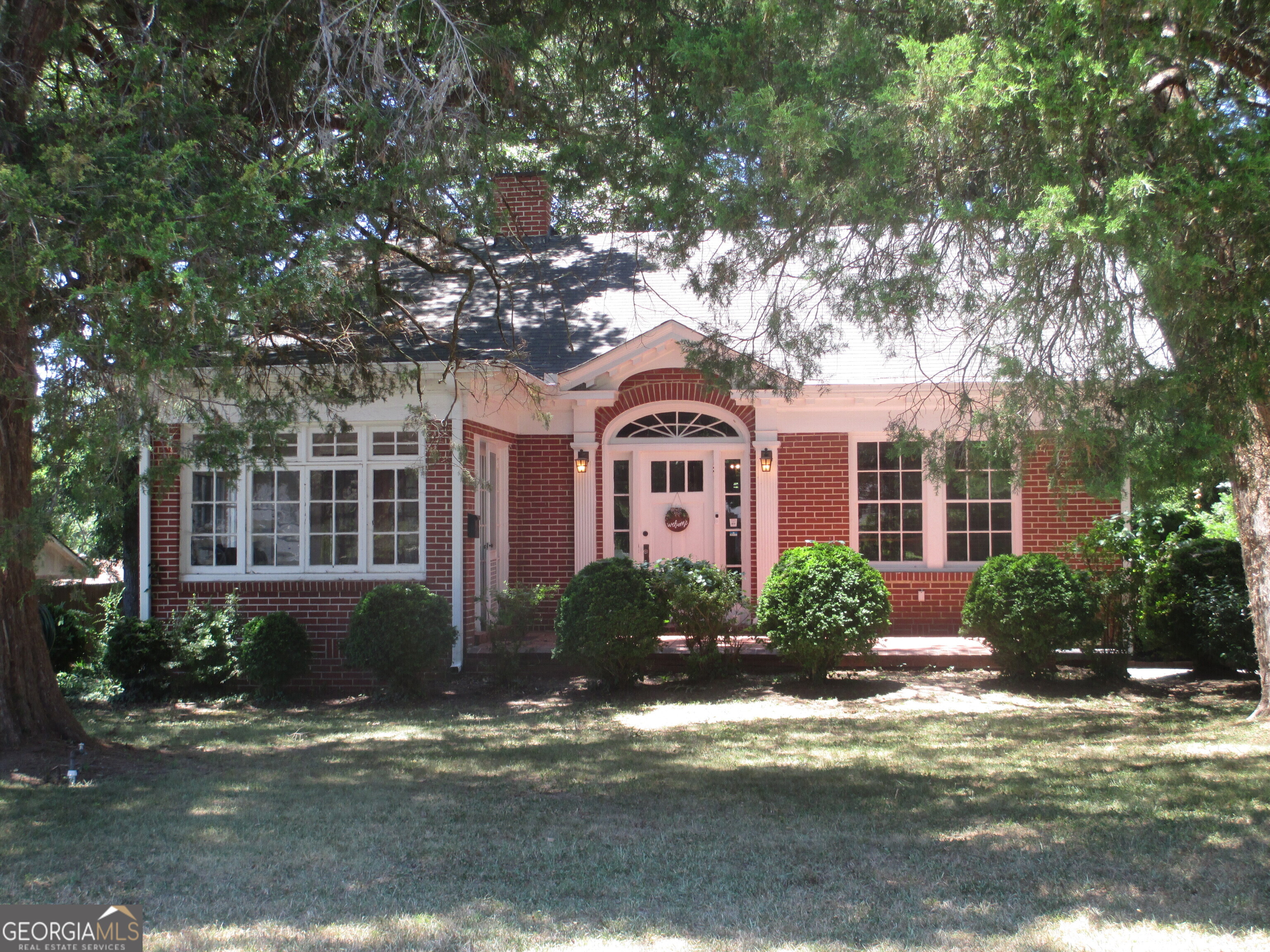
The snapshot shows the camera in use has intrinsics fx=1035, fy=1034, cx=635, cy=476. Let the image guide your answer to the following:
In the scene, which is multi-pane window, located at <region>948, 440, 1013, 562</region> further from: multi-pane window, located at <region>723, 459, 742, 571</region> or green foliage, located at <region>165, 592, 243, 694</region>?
green foliage, located at <region>165, 592, 243, 694</region>

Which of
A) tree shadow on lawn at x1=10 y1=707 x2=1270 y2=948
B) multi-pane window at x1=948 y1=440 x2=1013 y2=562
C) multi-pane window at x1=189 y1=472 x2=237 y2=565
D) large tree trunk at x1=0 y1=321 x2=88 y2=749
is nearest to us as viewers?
tree shadow on lawn at x1=10 y1=707 x2=1270 y2=948

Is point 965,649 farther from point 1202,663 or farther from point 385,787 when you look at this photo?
point 385,787

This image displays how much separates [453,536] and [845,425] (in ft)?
16.3

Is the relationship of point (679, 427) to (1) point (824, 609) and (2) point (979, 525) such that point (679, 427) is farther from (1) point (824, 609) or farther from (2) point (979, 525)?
(2) point (979, 525)

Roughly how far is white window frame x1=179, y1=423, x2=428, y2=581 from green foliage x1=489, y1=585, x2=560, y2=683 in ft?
3.31

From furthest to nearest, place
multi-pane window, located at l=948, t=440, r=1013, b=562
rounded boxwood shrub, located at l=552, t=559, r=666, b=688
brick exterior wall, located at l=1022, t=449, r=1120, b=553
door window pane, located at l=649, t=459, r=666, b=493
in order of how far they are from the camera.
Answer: door window pane, located at l=649, t=459, r=666, b=493, multi-pane window, located at l=948, t=440, r=1013, b=562, brick exterior wall, located at l=1022, t=449, r=1120, b=553, rounded boxwood shrub, located at l=552, t=559, r=666, b=688

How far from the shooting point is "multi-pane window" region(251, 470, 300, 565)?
11.7m

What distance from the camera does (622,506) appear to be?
1316cm

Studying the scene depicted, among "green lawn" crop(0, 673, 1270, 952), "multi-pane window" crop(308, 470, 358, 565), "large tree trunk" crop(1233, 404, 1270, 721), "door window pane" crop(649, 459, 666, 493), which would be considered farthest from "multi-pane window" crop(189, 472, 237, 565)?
"large tree trunk" crop(1233, 404, 1270, 721)

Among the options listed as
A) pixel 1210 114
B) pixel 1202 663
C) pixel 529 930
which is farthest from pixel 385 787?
pixel 1202 663

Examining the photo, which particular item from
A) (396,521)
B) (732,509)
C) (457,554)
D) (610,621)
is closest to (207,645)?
(396,521)

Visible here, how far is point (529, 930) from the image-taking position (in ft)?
14.1

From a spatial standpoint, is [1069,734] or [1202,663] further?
[1202,663]

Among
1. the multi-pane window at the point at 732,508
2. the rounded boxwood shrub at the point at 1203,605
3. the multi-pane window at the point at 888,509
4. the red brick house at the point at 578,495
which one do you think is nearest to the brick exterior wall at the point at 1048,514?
A: the red brick house at the point at 578,495
